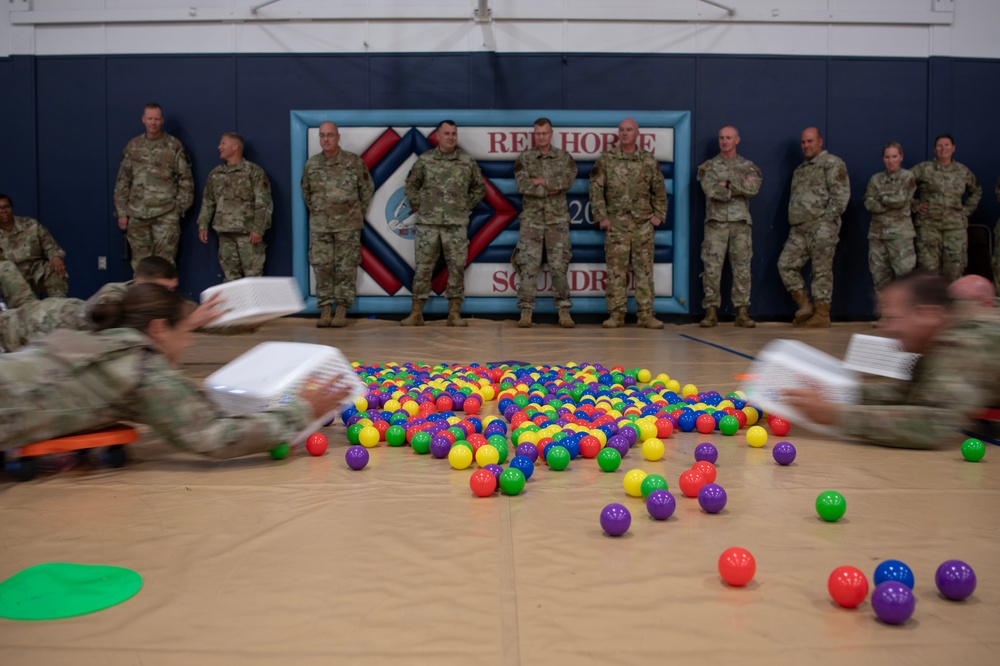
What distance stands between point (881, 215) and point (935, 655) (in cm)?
707

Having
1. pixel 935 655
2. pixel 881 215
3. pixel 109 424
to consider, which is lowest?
pixel 935 655

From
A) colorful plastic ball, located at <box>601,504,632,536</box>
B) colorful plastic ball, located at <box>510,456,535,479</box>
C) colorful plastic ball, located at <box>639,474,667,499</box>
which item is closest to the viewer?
colorful plastic ball, located at <box>601,504,632,536</box>

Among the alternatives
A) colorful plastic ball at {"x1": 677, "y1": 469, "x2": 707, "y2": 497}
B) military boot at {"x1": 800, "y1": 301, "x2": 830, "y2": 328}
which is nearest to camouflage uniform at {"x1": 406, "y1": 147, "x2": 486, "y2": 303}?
military boot at {"x1": 800, "y1": 301, "x2": 830, "y2": 328}

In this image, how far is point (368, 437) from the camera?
2.84 meters

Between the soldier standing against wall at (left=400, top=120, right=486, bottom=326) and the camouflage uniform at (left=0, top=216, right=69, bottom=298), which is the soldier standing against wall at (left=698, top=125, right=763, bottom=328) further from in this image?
the camouflage uniform at (left=0, top=216, right=69, bottom=298)

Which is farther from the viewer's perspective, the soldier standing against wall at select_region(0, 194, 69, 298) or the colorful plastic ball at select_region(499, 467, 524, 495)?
the soldier standing against wall at select_region(0, 194, 69, 298)

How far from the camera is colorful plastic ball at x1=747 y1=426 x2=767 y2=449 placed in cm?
284

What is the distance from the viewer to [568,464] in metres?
2.58

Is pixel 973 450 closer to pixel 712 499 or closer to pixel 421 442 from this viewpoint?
pixel 712 499

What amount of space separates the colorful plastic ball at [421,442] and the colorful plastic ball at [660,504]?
894mm

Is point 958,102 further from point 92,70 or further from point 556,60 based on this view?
point 92,70

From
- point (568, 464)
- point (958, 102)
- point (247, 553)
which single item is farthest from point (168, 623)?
point (958, 102)

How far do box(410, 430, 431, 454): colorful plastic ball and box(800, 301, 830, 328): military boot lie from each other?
5812mm

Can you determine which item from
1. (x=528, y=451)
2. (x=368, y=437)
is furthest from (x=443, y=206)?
(x=528, y=451)
